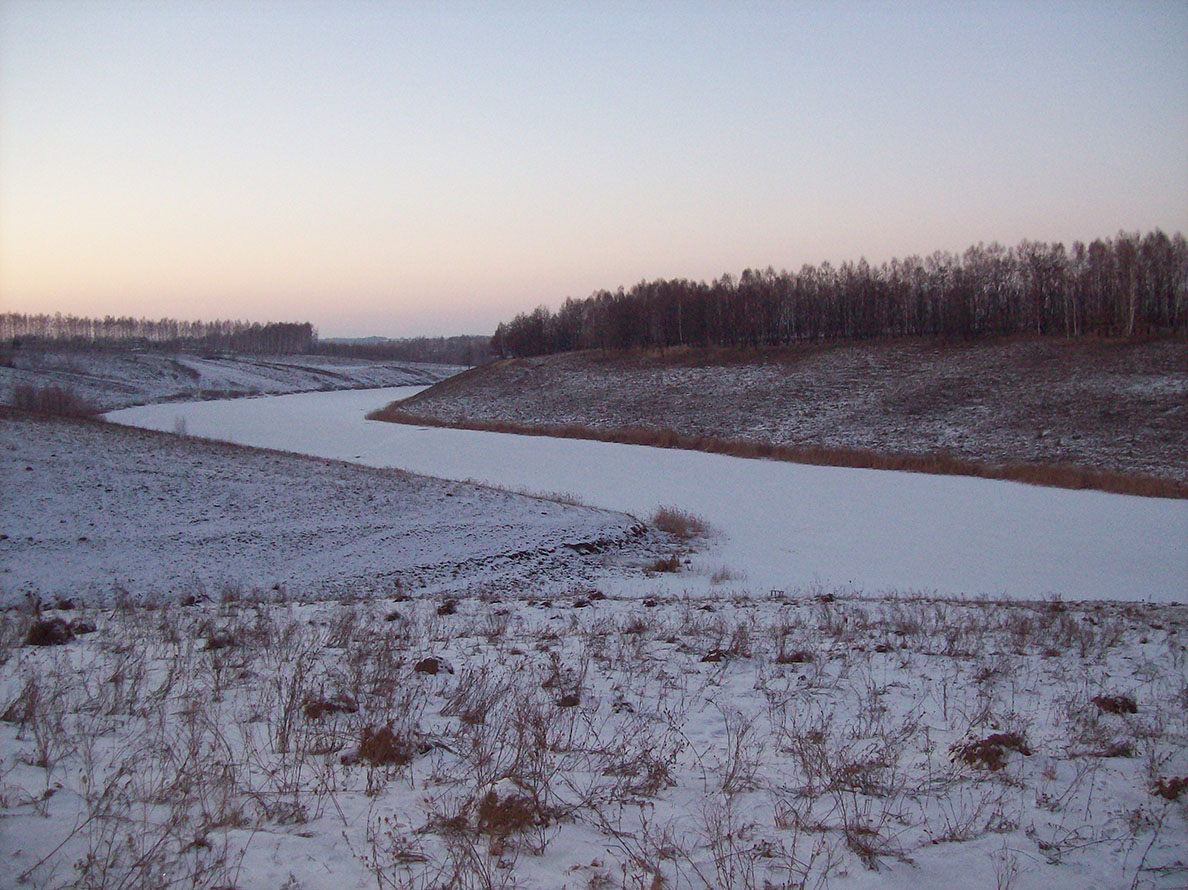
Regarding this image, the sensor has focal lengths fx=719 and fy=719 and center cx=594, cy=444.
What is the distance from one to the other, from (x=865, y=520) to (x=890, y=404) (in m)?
23.5

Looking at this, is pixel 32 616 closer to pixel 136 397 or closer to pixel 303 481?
pixel 303 481

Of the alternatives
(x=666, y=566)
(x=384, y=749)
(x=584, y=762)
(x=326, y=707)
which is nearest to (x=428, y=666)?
(x=326, y=707)

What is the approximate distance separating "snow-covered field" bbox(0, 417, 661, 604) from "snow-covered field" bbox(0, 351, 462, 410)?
5014cm

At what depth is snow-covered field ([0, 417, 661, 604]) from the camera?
14.5 m

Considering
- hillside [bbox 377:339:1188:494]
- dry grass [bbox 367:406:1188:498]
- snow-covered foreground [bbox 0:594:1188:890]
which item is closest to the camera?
snow-covered foreground [bbox 0:594:1188:890]

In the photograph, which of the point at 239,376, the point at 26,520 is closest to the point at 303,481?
the point at 26,520

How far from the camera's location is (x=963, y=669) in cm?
758

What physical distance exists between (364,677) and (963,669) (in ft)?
20.0

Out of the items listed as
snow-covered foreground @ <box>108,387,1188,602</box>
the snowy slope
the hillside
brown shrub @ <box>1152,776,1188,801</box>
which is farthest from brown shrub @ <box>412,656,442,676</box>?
the snowy slope

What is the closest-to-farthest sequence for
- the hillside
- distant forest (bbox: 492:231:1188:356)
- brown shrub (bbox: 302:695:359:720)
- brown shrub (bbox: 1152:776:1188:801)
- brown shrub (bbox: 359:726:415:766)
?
brown shrub (bbox: 1152:776:1188:801), brown shrub (bbox: 359:726:415:766), brown shrub (bbox: 302:695:359:720), the hillside, distant forest (bbox: 492:231:1188:356)

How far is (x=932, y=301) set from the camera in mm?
62188

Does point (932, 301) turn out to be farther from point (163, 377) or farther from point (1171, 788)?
point (163, 377)

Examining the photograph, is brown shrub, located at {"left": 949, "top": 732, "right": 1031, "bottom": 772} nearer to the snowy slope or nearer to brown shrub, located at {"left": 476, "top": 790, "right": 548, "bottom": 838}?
brown shrub, located at {"left": 476, "top": 790, "right": 548, "bottom": 838}

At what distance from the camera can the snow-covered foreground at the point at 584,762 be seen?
3.90m
